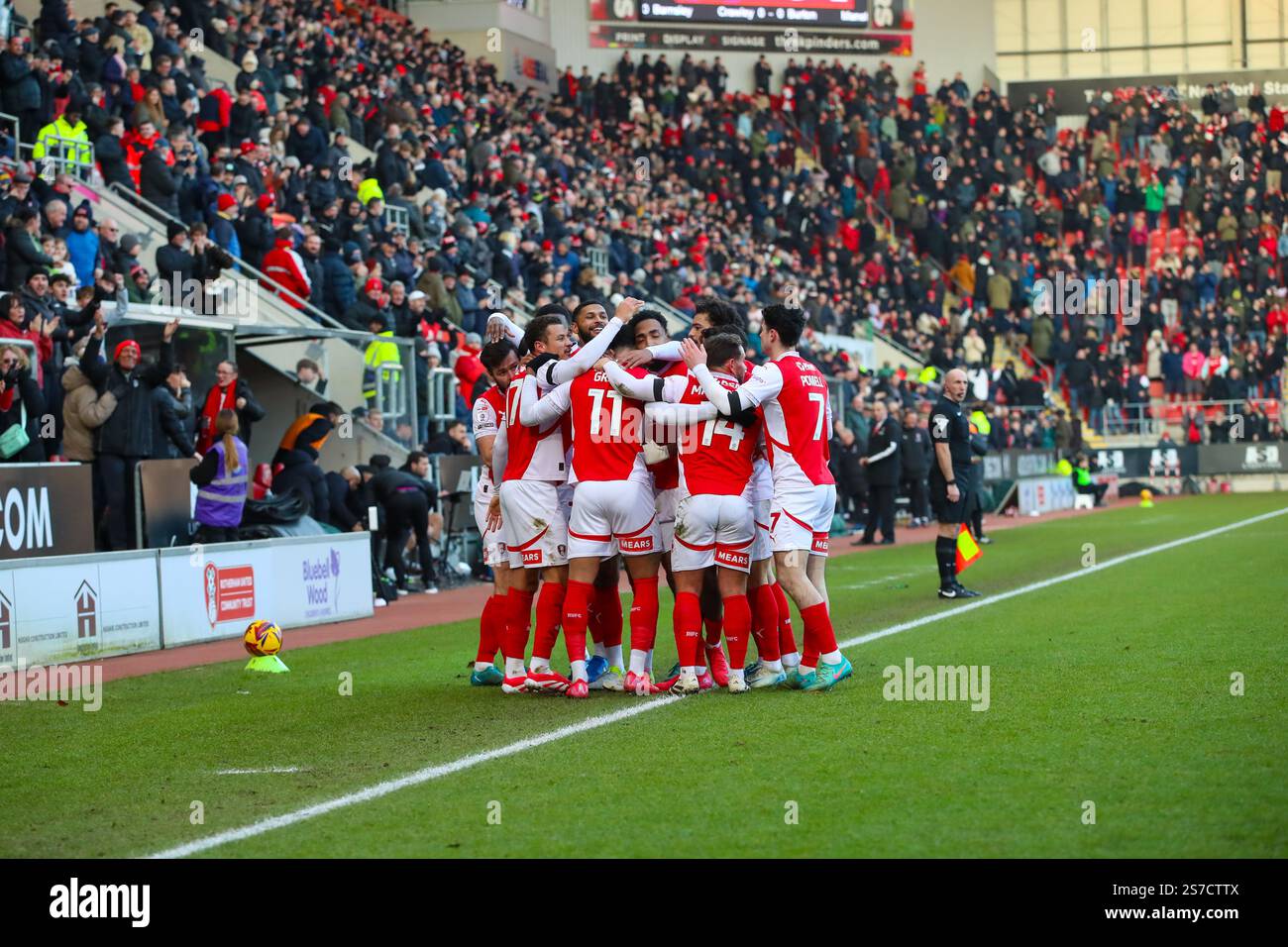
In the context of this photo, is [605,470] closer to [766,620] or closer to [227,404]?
[766,620]

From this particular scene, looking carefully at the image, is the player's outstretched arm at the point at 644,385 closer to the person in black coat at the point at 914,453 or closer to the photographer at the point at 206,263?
the photographer at the point at 206,263

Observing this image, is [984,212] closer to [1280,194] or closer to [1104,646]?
[1280,194]

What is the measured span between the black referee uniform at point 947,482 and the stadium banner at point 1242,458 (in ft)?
92.8

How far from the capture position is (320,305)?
72.3ft

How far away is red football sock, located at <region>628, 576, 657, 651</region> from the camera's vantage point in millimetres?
9594

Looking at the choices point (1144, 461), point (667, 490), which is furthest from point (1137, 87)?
point (667, 490)

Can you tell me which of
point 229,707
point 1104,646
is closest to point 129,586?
point 229,707

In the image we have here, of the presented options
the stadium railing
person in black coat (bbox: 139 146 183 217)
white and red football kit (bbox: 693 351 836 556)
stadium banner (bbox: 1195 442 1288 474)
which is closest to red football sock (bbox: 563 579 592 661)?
white and red football kit (bbox: 693 351 836 556)

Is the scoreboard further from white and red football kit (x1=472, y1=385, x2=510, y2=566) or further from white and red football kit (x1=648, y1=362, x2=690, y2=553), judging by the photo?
white and red football kit (x1=648, y1=362, x2=690, y2=553)

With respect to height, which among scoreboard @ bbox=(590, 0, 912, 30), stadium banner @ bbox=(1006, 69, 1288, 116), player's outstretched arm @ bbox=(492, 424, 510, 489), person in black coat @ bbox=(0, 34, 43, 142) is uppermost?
scoreboard @ bbox=(590, 0, 912, 30)

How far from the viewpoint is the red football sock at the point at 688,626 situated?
9.55 m

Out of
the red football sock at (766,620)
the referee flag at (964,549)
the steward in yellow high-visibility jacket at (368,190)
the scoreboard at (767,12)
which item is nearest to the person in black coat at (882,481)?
the steward in yellow high-visibility jacket at (368,190)

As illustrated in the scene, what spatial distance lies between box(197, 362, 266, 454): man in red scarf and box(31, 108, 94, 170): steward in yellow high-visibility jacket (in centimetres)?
464
